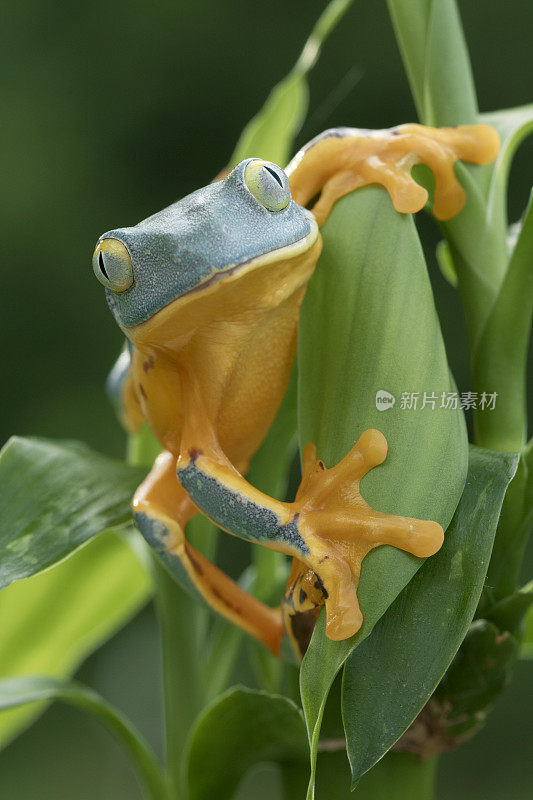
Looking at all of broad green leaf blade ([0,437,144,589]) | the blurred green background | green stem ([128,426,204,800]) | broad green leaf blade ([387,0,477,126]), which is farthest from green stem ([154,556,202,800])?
the blurred green background

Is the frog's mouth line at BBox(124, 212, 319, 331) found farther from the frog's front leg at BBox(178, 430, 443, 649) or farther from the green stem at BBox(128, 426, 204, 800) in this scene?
the green stem at BBox(128, 426, 204, 800)

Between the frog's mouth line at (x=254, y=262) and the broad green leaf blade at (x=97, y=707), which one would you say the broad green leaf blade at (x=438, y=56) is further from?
the broad green leaf blade at (x=97, y=707)

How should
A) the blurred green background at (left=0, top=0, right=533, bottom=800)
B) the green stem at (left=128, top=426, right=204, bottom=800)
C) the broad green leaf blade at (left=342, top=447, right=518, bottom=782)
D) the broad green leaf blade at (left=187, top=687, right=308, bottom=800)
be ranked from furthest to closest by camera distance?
1. the blurred green background at (left=0, top=0, right=533, bottom=800)
2. the green stem at (left=128, top=426, right=204, bottom=800)
3. the broad green leaf blade at (left=187, top=687, right=308, bottom=800)
4. the broad green leaf blade at (left=342, top=447, right=518, bottom=782)

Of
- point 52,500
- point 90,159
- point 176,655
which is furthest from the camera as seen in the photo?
point 90,159

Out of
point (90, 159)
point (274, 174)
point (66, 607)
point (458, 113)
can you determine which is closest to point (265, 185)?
point (274, 174)

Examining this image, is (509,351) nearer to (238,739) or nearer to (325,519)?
(325,519)

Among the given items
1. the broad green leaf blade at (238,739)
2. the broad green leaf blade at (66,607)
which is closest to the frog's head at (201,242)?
the broad green leaf blade at (238,739)
